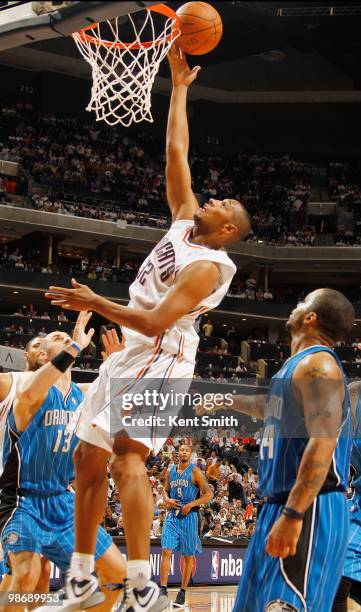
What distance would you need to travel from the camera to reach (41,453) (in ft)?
18.8

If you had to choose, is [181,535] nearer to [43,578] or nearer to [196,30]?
[43,578]

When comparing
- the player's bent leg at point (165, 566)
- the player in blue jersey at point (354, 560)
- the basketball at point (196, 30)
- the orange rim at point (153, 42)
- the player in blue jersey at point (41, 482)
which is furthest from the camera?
the player's bent leg at point (165, 566)

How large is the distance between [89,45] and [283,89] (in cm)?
3235

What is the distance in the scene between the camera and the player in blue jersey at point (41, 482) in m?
5.12

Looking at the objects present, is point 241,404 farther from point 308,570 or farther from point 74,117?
point 74,117

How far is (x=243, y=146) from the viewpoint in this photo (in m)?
38.0

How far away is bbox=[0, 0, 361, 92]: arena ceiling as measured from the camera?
29.9 metres

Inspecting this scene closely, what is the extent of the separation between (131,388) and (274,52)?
117ft

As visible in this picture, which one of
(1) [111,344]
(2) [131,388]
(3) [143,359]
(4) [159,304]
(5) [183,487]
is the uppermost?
(4) [159,304]

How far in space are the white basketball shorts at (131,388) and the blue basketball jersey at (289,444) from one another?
0.51m

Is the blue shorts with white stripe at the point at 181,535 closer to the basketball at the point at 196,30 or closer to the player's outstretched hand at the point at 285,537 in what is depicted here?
the basketball at the point at 196,30

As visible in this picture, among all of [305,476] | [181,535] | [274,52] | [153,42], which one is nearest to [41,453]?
[305,476]

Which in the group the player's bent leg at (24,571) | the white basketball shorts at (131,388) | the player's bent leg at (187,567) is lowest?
the player's bent leg at (187,567)

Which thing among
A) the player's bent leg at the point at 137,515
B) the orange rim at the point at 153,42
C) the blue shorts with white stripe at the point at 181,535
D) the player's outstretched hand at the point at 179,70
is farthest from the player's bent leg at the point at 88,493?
the blue shorts with white stripe at the point at 181,535
